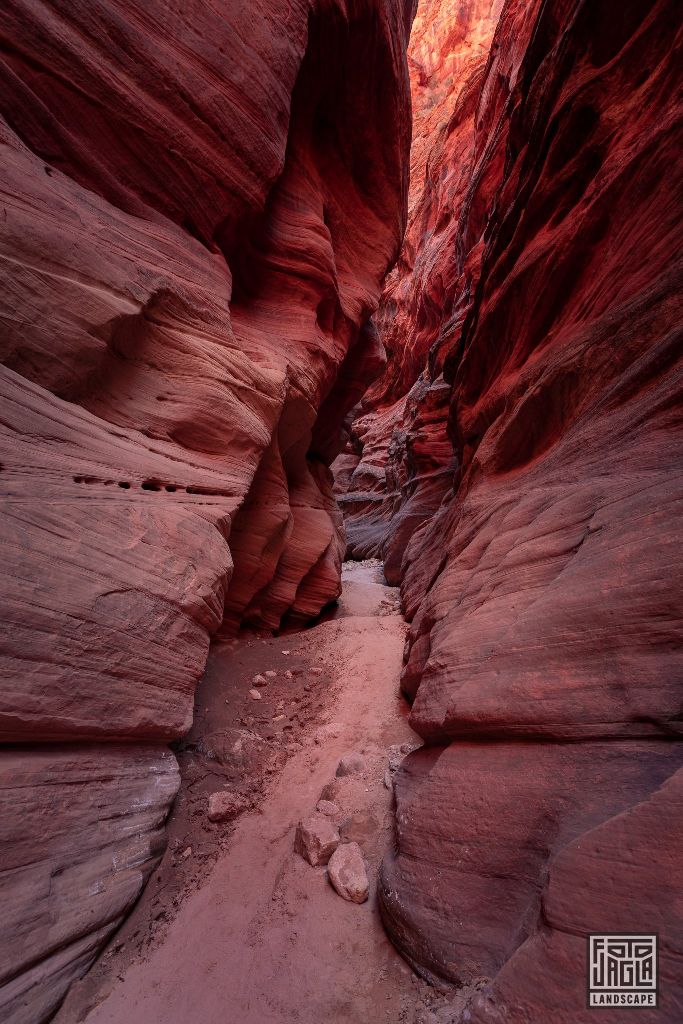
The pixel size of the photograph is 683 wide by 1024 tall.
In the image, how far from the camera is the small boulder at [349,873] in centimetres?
299

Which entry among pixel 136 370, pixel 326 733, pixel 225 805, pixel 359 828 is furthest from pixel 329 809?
pixel 136 370

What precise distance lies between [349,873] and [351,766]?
3.84 ft

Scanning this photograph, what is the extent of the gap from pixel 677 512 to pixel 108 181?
732cm

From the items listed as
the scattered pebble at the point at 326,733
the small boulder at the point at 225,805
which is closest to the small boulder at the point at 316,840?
the small boulder at the point at 225,805

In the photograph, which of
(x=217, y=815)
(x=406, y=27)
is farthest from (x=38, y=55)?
(x=406, y=27)

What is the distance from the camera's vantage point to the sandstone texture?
76.2 inches

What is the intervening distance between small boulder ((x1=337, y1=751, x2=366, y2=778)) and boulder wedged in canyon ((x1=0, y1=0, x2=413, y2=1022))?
163cm

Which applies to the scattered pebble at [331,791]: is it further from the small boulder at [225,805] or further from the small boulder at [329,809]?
the small boulder at [225,805]

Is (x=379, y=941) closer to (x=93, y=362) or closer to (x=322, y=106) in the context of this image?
(x=93, y=362)

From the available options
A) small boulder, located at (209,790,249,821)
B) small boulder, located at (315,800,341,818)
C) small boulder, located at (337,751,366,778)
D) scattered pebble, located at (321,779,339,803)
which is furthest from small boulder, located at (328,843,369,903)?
small boulder, located at (209,790,249,821)

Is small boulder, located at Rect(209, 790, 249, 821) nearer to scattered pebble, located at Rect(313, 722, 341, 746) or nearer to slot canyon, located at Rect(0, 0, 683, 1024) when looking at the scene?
slot canyon, located at Rect(0, 0, 683, 1024)

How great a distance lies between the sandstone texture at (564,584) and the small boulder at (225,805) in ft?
5.08

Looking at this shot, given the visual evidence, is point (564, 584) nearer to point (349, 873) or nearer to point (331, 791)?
point (349, 873)

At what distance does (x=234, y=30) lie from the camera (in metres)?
6.38
